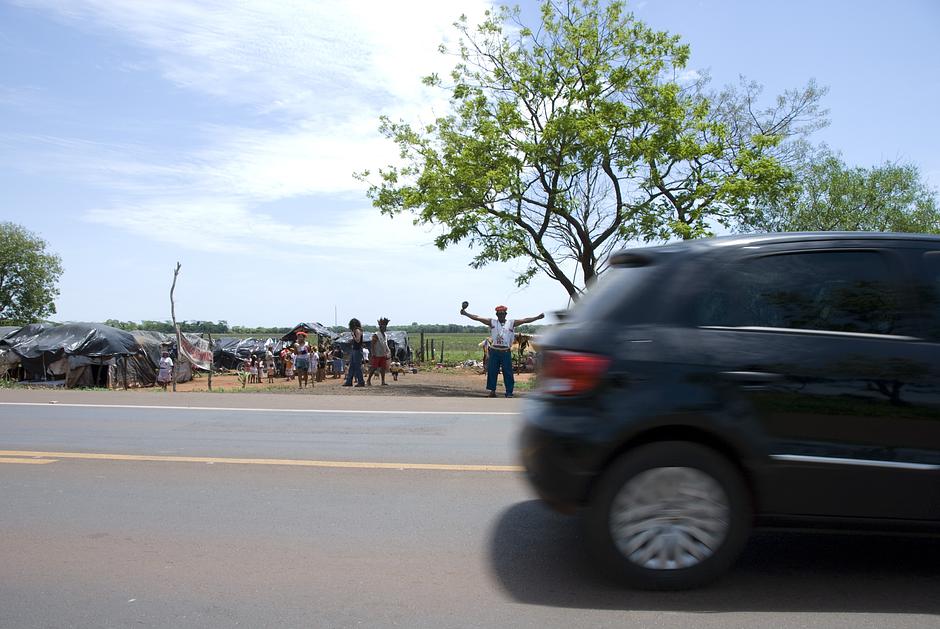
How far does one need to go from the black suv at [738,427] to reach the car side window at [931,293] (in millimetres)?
10

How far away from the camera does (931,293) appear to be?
3.85 metres

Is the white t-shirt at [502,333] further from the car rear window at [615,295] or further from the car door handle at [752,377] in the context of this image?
the car door handle at [752,377]

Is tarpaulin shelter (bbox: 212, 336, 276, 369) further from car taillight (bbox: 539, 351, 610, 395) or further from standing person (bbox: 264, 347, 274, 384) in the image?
car taillight (bbox: 539, 351, 610, 395)

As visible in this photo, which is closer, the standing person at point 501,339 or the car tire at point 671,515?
the car tire at point 671,515

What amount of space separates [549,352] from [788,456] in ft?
4.22

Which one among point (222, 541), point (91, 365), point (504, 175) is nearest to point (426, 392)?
point (504, 175)

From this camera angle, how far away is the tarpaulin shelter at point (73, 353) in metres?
29.0

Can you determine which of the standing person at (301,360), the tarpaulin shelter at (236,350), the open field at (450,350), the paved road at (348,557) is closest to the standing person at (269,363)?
the tarpaulin shelter at (236,350)

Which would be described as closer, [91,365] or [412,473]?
[412,473]

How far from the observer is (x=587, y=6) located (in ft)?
68.4

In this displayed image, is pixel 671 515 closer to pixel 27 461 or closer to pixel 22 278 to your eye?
pixel 27 461

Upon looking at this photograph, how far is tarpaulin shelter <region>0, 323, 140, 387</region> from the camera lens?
95.0 ft

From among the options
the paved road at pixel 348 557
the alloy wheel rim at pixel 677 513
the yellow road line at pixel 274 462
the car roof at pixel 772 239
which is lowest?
the paved road at pixel 348 557

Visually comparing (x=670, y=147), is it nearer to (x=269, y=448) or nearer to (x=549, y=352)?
(x=269, y=448)
